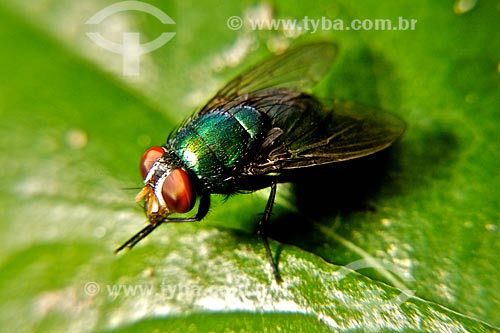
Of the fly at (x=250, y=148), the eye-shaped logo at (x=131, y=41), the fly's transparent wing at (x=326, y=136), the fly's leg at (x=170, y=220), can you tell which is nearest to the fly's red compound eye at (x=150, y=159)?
the fly at (x=250, y=148)

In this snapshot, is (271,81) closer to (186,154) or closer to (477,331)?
(186,154)

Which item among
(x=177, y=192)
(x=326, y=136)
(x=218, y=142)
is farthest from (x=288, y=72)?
(x=177, y=192)

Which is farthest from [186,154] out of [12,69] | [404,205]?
[12,69]

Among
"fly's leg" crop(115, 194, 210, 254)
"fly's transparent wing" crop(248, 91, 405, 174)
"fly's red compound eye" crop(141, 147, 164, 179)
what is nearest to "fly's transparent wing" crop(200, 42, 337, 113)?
"fly's transparent wing" crop(248, 91, 405, 174)

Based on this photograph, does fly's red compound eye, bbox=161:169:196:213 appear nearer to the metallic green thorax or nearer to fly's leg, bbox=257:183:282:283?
the metallic green thorax

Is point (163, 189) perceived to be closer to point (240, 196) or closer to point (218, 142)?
point (218, 142)

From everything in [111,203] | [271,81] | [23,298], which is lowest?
[23,298]

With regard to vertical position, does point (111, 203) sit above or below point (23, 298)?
above
